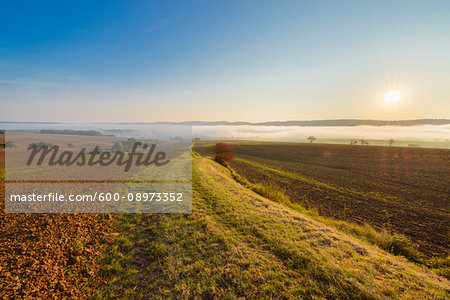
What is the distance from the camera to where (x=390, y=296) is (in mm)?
4363

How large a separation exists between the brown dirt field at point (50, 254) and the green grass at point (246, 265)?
1.96 feet

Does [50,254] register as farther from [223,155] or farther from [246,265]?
[223,155]

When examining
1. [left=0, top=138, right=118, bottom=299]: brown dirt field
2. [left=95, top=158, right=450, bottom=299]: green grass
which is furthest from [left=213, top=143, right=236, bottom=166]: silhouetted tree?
[left=0, top=138, right=118, bottom=299]: brown dirt field

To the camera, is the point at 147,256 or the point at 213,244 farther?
the point at 213,244

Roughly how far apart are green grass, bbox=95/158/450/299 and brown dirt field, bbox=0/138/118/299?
0.60 metres

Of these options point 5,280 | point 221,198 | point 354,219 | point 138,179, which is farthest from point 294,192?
point 5,280

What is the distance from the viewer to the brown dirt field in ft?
13.0

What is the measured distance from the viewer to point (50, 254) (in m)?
4.99

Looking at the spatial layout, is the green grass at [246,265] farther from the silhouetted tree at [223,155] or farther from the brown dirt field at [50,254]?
the silhouetted tree at [223,155]

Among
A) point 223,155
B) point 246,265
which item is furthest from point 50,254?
point 223,155

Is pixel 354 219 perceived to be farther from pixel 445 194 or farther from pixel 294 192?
pixel 445 194

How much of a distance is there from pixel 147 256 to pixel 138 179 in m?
10.5

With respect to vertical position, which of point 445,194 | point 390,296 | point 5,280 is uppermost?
point 5,280

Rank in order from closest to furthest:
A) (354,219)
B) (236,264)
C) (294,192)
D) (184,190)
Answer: (236,264) < (184,190) < (354,219) < (294,192)
